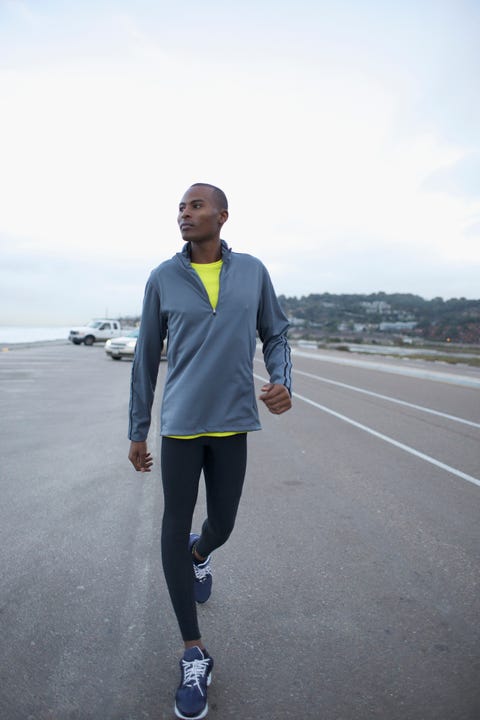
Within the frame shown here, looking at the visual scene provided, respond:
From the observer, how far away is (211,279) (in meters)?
2.70

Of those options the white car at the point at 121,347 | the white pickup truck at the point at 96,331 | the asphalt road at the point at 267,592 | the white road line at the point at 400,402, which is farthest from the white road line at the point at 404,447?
the white pickup truck at the point at 96,331

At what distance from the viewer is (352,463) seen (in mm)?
7070

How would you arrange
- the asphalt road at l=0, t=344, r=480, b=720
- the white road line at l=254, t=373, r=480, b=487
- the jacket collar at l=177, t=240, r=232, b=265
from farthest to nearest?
the white road line at l=254, t=373, r=480, b=487 < the jacket collar at l=177, t=240, r=232, b=265 < the asphalt road at l=0, t=344, r=480, b=720

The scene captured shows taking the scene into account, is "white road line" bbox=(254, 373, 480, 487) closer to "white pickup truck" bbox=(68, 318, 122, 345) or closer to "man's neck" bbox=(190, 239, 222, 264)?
"man's neck" bbox=(190, 239, 222, 264)

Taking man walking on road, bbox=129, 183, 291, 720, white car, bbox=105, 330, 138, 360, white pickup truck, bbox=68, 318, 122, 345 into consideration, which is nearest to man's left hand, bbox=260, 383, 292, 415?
man walking on road, bbox=129, 183, 291, 720

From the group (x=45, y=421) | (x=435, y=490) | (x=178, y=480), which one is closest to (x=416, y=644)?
(x=178, y=480)

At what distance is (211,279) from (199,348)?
34 centimetres

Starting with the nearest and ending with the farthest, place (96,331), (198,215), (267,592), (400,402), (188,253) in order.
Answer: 1. (198,215)
2. (188,253)
3. (267,592)
4. (400,402)
5. (96,331)

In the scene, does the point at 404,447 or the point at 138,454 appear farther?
the point at 404,447

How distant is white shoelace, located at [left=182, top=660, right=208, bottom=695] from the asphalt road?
13 centimetres

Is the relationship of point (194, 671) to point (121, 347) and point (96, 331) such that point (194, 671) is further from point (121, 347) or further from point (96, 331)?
point (96, 331)

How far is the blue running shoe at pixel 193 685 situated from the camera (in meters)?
2.38

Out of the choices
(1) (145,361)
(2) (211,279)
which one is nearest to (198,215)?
(2) (211,279)

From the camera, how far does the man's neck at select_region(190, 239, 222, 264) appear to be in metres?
2.79
